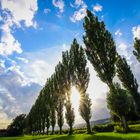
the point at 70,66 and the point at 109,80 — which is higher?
the point at 70,66

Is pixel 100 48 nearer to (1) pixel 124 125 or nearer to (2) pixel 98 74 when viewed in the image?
(2) pixel 98 74

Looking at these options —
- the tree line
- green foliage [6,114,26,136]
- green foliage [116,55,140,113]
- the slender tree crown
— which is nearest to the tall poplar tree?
the tree line

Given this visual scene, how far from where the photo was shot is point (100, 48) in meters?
41.2

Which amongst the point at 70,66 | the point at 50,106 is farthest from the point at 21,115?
the point at 70,66

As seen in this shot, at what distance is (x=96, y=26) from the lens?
43156mm

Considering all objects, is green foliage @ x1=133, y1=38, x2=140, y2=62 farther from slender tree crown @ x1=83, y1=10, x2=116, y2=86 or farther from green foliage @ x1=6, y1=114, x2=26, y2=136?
green foliage @ x1=6, y1=114, x2=26, y2=136

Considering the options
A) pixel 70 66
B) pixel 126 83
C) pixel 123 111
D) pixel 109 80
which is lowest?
pixel 123 111

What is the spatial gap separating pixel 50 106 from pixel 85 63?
28.9 metres

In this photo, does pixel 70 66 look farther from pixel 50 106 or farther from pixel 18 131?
pixel 18 131

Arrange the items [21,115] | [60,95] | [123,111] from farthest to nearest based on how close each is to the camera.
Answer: [21,115] < [60,95] < [123,111]

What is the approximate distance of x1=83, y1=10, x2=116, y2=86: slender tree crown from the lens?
39.9 m

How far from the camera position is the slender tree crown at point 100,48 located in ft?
131

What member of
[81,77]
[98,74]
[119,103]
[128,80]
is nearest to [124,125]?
[119,103]

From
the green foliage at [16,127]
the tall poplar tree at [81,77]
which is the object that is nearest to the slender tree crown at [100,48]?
the tall poplar tree at [81,77]
